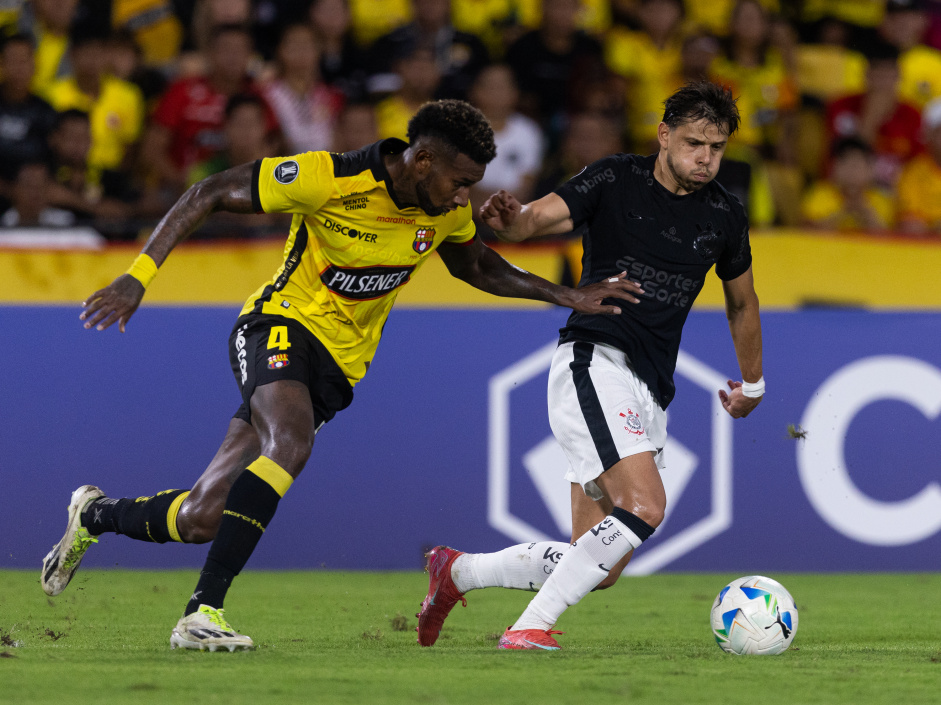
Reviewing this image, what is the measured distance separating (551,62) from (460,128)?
6163 mm

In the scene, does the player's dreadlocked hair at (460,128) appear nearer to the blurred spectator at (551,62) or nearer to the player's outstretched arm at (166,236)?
the player's outstretched arm at (166,236)

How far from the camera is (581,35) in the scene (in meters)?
11.2

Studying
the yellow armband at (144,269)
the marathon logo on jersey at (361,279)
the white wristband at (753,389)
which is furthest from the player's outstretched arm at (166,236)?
the white wristband at (753,389)

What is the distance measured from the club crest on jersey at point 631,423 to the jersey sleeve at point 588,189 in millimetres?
807

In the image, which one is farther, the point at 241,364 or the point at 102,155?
the point at 102,155

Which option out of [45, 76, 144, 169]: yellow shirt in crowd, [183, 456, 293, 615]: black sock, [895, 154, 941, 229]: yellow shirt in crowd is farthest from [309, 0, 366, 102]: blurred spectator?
[183, 456, 293, 615]: black sock

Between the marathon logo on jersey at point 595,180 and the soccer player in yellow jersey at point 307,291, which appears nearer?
the soccer player in yellow jersey at point 307,291

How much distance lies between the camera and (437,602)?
527 cm

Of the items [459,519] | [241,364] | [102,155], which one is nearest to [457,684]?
[241,364]

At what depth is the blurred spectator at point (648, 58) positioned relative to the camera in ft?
36.4

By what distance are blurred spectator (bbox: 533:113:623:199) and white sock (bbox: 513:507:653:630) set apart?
5253mm

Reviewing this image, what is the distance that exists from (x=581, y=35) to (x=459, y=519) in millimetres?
4955

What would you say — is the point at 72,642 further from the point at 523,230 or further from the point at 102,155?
the point at 102,155

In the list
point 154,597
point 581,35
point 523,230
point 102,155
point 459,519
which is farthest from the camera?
point 581,35
